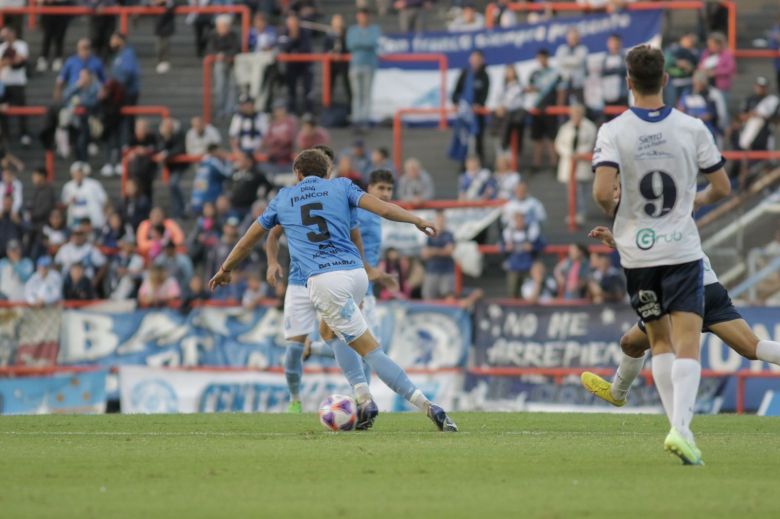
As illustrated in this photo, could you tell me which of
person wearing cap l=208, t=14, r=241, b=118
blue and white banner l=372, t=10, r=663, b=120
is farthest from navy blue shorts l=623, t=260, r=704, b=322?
person wearing cap l=208, t=14, r=241, b=118

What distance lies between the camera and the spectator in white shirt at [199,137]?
2994 cm

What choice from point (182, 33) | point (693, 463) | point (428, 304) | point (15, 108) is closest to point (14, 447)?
point (693, 463)

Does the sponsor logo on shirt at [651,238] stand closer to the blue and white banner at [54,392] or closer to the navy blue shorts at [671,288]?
the navy blue shorts at [671,288]

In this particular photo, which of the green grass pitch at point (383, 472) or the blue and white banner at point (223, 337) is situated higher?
the green grass pitch at point (383, 472)

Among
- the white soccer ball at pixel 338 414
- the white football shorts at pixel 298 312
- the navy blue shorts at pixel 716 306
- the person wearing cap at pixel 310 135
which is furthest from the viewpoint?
the person wearing cap at pixel 310 135

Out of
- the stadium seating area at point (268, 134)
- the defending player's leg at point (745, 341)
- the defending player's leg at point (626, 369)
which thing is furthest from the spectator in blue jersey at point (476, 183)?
the defending player's leg at point (745, 341)

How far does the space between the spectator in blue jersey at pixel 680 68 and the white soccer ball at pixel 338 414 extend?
1451 cm

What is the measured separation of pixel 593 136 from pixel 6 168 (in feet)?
35.5

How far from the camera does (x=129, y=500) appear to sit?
9.12 metres

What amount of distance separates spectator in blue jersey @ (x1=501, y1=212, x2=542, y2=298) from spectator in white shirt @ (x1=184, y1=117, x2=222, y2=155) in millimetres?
7033

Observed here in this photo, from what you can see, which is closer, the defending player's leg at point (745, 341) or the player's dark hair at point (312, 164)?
the defending player's leg at point (745, 341)

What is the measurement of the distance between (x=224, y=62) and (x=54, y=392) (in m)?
8.87

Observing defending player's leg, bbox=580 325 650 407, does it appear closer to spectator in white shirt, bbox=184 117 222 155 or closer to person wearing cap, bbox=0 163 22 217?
spectator in white shirt, bbox=184 117 222 155

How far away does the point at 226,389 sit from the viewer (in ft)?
80.5
